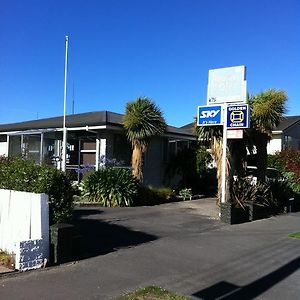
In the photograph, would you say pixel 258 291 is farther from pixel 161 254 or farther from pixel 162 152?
pixel 162 152

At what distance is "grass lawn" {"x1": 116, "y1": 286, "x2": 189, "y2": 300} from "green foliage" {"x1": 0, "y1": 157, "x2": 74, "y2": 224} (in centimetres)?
288

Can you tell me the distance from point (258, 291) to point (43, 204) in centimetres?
376

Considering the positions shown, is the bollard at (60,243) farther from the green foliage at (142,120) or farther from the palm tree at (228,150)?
the green foliage at (142,120)

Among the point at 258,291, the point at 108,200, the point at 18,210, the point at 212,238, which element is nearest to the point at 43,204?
the point at 18,210

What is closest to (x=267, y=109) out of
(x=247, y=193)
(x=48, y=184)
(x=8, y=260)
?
(x=247, y=193)

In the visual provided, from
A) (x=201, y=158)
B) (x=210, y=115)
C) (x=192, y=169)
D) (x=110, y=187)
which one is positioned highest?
(x=210, y=115)

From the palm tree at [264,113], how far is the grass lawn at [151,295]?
12.2m

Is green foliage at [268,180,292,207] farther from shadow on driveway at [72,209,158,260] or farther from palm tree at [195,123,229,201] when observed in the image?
shadow on driveway at [72,209,158,260]

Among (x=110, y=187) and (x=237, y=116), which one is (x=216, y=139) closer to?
(x=237, y=116)

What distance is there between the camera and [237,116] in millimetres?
14281

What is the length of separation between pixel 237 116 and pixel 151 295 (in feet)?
30.9

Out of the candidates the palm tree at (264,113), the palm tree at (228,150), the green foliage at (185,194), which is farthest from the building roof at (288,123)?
the palm tree at (228,150)

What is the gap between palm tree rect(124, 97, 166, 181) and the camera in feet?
60.3

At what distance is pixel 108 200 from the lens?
1639 centimetres
